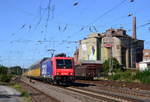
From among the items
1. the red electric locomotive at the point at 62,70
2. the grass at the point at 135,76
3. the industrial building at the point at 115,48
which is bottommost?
the grass at the point at 135,76

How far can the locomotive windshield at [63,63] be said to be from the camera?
2986 cm

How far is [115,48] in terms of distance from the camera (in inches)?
4828

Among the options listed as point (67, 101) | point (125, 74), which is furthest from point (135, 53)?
point (67, 101)

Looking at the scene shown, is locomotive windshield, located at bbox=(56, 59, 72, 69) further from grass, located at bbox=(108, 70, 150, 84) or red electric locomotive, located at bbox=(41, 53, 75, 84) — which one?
grass, located at bbox=(108, 70, 150, 84)

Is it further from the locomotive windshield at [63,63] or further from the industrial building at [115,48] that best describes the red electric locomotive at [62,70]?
the industrial building at [115,48]

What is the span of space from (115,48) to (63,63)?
94301mm

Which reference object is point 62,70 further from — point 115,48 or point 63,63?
point 115,48

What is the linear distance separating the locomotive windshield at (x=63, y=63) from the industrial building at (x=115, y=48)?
8465cm

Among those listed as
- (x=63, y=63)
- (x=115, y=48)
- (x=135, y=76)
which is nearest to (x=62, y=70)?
(x=63, y=63)

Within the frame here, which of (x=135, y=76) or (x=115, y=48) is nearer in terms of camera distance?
(x=135, y=76)

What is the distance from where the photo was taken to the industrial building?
121625 millimetres

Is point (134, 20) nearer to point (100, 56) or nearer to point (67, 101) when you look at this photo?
point (100, 56)

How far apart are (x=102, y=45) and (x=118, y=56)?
29.3 feet

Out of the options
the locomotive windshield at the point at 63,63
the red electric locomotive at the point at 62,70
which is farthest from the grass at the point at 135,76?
the locomotive windshield at the point at 63,63
